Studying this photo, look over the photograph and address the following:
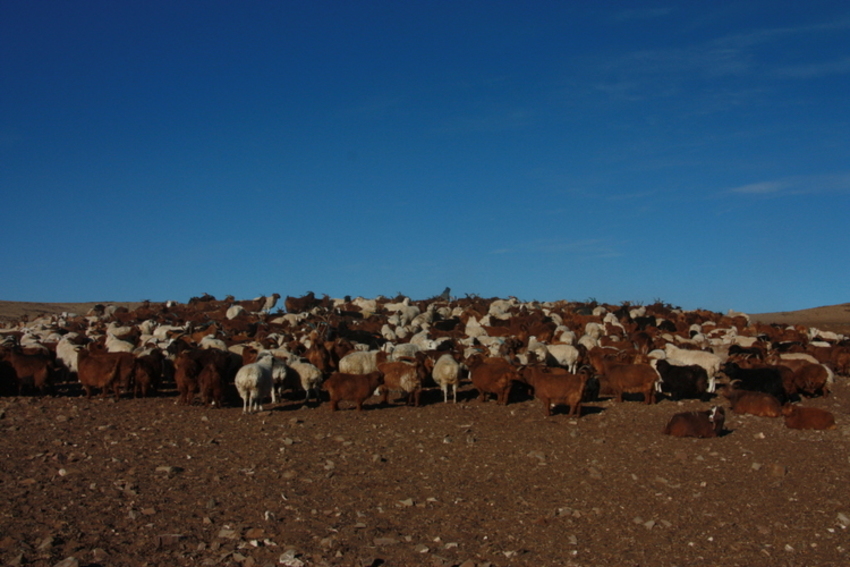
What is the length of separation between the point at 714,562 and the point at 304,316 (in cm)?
2254

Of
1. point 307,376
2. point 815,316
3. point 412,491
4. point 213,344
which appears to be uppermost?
point 815,316

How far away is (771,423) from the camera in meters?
12.4

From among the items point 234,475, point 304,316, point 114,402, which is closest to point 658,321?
point 304,316

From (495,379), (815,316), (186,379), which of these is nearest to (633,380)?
(495,379)

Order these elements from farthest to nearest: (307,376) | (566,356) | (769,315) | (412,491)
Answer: (769,315) < (566,356) < (307,376) < (412,491)

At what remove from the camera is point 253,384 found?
12.8 meters

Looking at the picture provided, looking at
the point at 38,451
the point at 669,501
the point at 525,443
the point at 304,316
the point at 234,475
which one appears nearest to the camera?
the point at 669,501

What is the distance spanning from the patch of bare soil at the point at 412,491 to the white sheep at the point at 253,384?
0.43m

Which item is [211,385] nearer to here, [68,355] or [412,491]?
[68,355]

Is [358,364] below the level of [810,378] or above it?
above

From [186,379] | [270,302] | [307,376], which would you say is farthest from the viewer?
A: [270,302]

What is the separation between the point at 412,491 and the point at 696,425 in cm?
504

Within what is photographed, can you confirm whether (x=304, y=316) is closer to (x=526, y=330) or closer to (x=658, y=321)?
(x=526, y=330)

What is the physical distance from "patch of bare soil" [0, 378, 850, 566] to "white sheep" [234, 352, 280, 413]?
0.43 m
